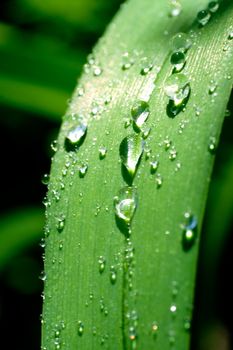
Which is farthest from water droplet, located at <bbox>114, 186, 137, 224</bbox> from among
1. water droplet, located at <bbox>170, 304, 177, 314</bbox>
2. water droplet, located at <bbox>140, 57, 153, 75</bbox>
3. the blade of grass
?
the blade of grass

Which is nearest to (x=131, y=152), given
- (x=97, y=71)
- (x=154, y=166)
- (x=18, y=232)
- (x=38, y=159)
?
(x=154, y=166)

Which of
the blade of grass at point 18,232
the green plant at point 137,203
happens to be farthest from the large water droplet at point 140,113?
the blade of grass at point 18,232

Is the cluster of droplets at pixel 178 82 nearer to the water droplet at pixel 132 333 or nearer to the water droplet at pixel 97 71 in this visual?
the water droplet at pixel 97 71

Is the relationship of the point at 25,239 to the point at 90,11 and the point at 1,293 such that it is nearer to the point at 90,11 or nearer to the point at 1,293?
the point at 1,293

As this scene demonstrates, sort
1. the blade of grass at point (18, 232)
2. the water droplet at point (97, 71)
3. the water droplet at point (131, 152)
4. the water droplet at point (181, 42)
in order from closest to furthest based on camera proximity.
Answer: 1. the water droplet at point (131, 152)
2. the water droplet at point (181, 42)
3. the water droplet at point (97, 71)
4. the blade of grass at point (18, 232)

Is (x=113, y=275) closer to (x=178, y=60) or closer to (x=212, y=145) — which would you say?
(x=212, y=145)

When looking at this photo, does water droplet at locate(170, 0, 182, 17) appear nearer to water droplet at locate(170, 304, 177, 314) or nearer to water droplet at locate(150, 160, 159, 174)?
water droplet at locate(150, 160, 159, 174)

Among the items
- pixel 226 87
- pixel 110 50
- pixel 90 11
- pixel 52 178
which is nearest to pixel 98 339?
pixel 52 178
